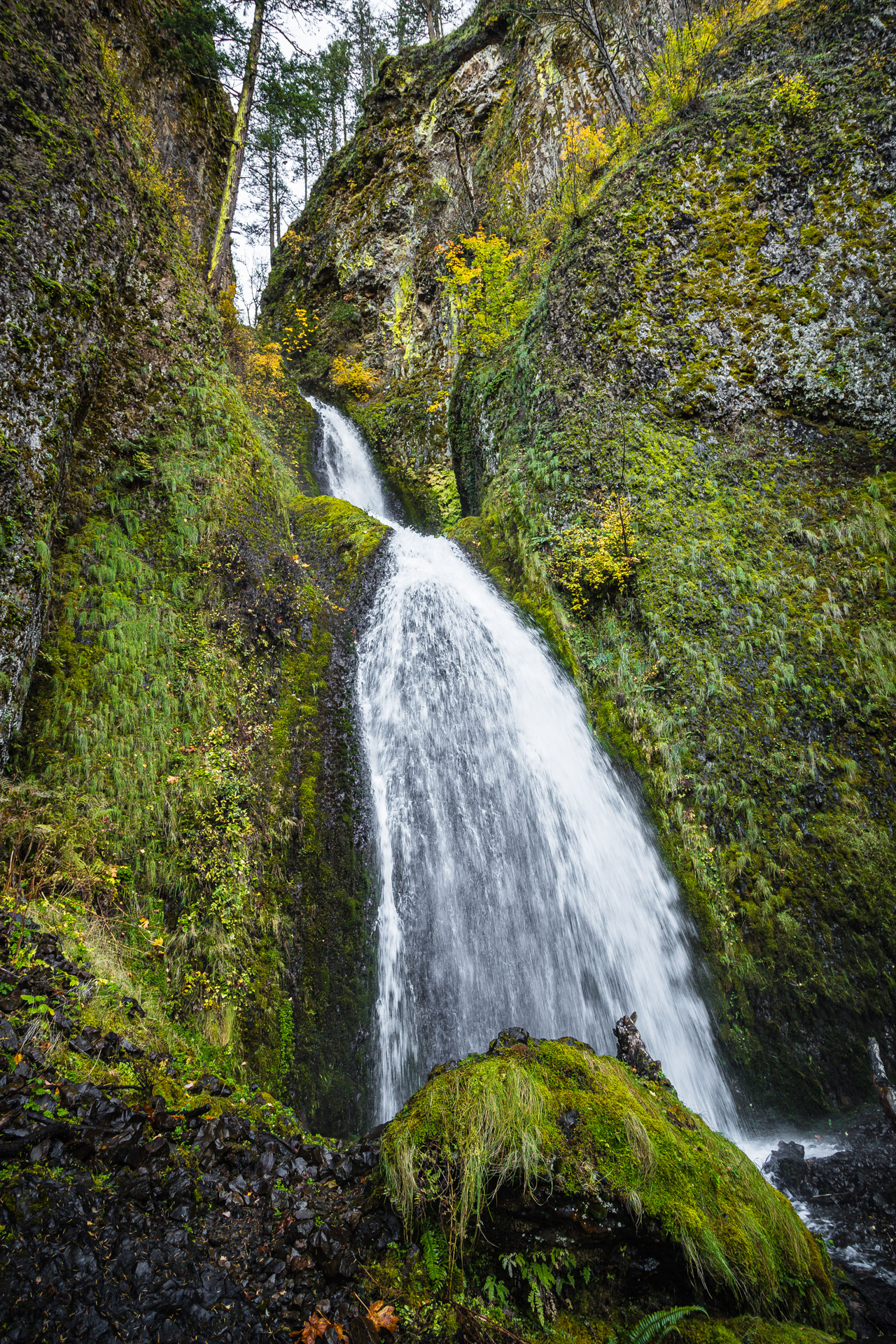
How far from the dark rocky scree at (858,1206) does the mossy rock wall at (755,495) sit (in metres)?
0.50

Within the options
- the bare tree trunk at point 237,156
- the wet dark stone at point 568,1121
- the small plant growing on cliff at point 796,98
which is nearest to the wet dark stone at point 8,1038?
the wet dark stone at point 568,1121

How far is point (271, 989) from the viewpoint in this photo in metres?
4.91

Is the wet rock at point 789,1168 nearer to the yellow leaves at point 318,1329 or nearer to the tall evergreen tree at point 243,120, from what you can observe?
the yellow leaves at point 318,1329

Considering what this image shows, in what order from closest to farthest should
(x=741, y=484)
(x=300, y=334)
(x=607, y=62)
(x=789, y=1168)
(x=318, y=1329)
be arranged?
1. (x=318, y=1329)
2. (x=789, y=1168)
3. (x=741, y=484)
4. (x=607, y=62)
5. (x=300, y=334)

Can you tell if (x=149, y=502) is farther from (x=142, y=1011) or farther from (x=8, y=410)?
(x=142, y=1011)

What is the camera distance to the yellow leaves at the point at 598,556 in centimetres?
794

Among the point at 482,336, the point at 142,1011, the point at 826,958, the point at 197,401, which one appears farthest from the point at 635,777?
the point at 482,336

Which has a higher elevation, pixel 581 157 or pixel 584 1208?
pixel 581 157

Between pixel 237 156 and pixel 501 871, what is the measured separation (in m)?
13.8

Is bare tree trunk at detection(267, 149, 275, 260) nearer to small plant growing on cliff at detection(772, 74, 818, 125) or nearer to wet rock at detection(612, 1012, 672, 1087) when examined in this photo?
small plant growing on cliff at detection(772, 74, 818, 125)

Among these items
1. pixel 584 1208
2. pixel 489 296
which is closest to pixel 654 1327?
pixel 584 1208

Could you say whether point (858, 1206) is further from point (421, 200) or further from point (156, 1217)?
point (421, 200)

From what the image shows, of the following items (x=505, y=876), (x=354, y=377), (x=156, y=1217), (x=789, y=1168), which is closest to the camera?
(x=156, y=1217)

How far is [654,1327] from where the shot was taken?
2.23 m
